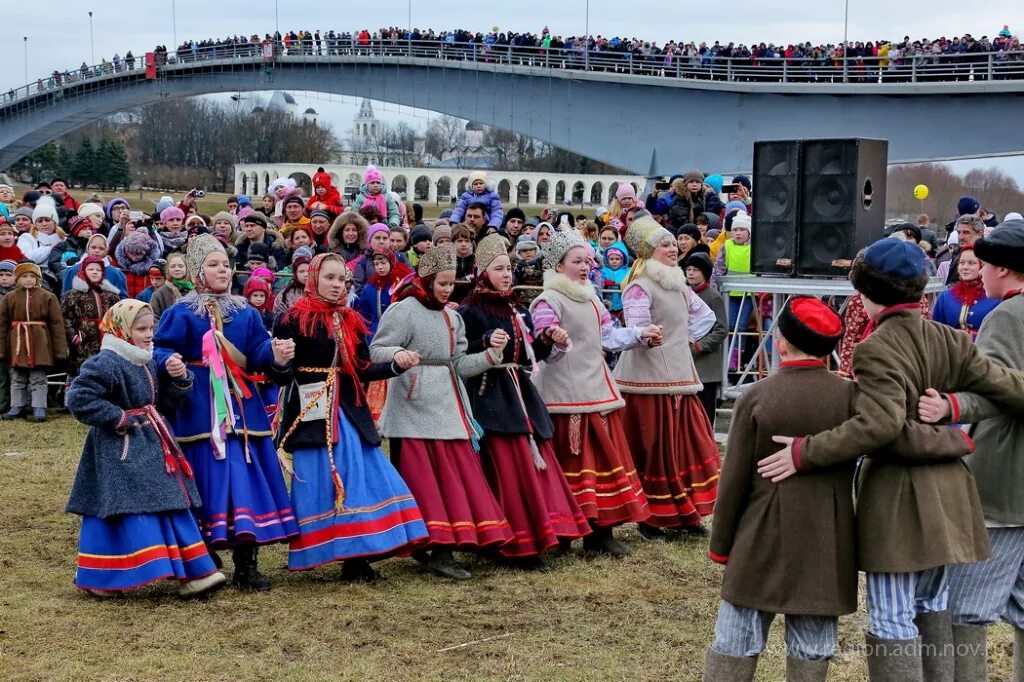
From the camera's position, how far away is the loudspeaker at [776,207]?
10.4 metres

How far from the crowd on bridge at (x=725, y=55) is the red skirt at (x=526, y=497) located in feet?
70.6

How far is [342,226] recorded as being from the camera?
437 inches

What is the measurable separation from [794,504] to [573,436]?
322cm

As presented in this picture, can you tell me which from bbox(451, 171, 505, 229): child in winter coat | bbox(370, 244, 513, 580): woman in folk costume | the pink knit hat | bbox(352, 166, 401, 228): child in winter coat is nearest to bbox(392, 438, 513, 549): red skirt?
bbox(370, 244, 513, 580): woman in folk costume

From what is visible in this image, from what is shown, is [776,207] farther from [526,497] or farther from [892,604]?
[892,604]

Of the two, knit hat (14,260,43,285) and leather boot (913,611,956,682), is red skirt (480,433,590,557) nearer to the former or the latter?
leather boot (913,611,956,682)

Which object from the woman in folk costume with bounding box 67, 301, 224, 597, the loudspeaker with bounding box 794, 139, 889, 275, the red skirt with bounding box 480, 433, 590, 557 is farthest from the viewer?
the loudspeaker with bounding box 794, 139, 889, 275

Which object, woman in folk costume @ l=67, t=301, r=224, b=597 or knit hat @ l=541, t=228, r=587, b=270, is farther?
knit hat @ l=541, t=228, r=587, b=270

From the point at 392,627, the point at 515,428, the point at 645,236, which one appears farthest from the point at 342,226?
the point at 392,627

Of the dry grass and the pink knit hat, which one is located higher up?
the pink knit hat

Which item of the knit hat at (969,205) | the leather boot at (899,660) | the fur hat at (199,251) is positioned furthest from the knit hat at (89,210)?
the leather boot at (899,660)

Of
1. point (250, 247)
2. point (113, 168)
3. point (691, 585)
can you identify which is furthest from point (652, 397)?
point (113, 168)

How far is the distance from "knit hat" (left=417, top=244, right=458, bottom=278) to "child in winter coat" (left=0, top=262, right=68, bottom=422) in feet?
Answer: 21.1

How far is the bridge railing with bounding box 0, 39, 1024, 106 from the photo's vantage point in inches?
1036
